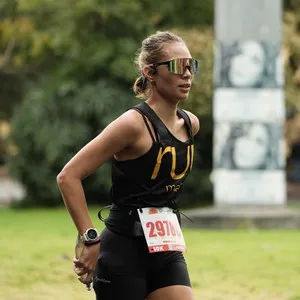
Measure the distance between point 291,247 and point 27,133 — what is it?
51.1 ft

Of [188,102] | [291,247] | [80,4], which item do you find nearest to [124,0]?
[80,4]

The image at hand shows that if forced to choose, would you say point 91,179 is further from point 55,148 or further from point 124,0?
point 124,0

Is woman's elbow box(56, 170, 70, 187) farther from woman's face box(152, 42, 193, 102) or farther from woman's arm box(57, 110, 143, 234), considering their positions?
woman's face box(152, 42, 193, 102)

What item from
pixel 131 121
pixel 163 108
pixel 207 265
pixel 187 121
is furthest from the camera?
pixel 207 265

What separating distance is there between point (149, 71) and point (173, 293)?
107 cm

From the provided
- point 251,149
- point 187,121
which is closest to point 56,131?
point 251,149

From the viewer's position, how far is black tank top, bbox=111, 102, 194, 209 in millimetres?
4906

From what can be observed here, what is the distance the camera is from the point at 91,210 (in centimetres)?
2638

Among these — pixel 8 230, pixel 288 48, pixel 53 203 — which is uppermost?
pixel 288 48

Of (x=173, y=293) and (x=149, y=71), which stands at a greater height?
(x=149, y=71)

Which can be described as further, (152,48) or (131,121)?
(152,48)

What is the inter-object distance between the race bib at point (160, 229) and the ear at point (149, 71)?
24.9 inches

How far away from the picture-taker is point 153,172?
16.1 ft

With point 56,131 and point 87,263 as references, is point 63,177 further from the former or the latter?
point 56,131
